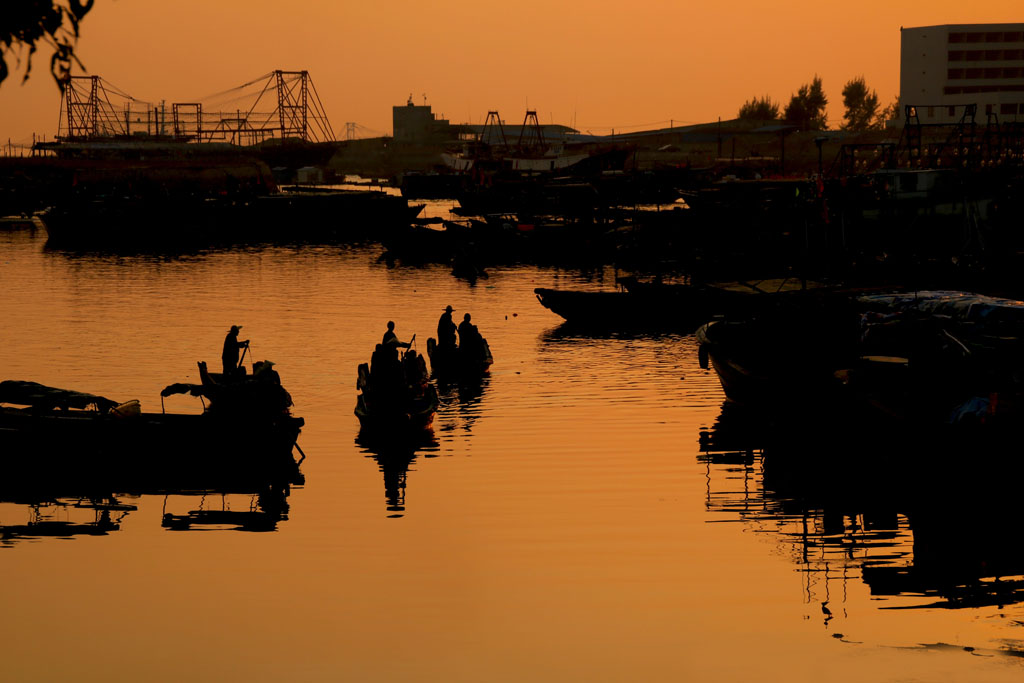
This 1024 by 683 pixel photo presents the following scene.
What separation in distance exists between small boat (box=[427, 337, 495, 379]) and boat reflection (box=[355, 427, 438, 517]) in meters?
7.59

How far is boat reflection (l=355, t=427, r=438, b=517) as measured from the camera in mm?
27125

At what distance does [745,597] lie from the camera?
19.6 m

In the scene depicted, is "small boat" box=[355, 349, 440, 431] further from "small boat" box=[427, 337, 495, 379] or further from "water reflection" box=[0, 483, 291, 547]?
"small boat" box=[427, 337, 495, 379]

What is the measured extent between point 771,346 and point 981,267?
24.9 meters

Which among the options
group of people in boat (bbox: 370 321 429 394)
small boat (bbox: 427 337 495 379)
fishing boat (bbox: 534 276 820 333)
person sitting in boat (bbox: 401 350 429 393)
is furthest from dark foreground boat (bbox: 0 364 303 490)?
fishing boat (bbox: 534 276 820 333)

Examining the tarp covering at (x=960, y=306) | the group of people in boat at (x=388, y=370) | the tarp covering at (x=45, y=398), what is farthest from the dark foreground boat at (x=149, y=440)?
the tarp covering at (x=960, y=306)

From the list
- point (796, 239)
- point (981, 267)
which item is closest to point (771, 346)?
point (981, 267)

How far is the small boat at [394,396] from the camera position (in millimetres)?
29594

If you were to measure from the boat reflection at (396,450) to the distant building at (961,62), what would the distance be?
540 ft

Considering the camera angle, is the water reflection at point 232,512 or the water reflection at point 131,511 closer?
the water reflection at point 131,511

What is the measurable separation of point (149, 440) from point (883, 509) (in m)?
14.6

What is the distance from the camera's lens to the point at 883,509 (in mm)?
24812

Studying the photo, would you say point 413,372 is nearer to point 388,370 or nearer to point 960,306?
point 388,370

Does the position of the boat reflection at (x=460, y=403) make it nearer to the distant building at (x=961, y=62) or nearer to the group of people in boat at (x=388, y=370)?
the group of people in boat at (x=388, y=370)
